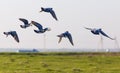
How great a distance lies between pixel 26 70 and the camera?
32.6m

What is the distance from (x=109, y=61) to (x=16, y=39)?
36.0 ft

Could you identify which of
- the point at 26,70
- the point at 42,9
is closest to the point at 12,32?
the point at 42,9

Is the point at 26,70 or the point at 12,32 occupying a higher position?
the point at 12,32

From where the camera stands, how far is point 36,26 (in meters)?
47.2

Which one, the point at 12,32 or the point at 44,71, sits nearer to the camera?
the point at 44,71

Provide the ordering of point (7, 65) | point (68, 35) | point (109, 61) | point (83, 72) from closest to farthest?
1. point (83, 72)
2. point (7, 65)
3. point (109, 61)
4. point (68, 35)

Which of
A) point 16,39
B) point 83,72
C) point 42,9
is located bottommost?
point 83,72

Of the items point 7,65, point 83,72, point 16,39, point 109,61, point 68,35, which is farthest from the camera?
point 68,35

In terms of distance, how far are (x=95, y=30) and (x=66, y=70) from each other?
786 inches

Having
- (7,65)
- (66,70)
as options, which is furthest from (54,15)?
(66,70)

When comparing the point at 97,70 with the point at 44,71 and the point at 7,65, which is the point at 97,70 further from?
the point at 7,65

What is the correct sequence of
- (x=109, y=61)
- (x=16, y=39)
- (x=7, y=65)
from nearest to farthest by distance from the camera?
1. (x=7, y=65)
2. (x=109, y=61)
3. (x=16, y=39)

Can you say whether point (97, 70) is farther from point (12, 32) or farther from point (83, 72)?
point (12, 32)

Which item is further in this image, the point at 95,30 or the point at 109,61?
the point at 95,30
